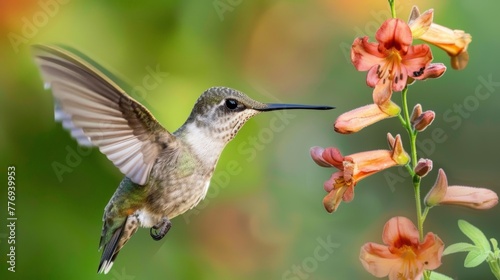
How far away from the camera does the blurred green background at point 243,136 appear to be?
377 centimetres

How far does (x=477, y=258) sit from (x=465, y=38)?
0.79 meters

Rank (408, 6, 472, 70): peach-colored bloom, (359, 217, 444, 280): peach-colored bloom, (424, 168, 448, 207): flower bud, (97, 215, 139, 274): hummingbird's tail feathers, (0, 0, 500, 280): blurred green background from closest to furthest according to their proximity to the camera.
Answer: (359, 217, 444, 280): peach-colored bloom, (424, 168, 448, 207): flower bud, (408, 6, 472, 70): peach-colored bloom, (97, 215, 139, 274): hummingbird's tail feathers, (0, 0, 500, 280): blurred green background

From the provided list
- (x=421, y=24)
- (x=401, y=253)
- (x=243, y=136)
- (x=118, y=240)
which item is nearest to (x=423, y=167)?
(x=401, y=253)

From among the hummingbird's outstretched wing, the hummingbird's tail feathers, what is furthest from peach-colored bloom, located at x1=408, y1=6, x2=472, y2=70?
the hummingbird's tail feathers

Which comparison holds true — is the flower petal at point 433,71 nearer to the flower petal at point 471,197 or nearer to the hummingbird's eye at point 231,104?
the flower petal at point 471,197

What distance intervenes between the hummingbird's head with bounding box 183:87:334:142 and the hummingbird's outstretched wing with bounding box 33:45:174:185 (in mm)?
195

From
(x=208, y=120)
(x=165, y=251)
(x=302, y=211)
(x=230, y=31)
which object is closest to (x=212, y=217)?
(x=165, y=251)

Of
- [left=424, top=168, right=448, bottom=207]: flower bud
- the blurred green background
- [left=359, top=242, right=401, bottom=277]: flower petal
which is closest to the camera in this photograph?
[left=359, top=242, right=401, bottom=277]: flower petal

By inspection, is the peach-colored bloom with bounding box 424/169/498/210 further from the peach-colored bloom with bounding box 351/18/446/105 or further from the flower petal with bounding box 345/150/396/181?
the peach-colored bloom with bounding box 351/18/446/105

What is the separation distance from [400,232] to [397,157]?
10.8 inches

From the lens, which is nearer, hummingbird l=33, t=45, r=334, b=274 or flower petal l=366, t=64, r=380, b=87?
flower petal l=366, t=64, r=380, b=87

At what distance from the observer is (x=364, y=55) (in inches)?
87.6

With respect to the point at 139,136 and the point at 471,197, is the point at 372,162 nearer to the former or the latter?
the point at 471,197

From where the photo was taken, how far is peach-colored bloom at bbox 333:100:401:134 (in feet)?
7.61
